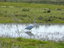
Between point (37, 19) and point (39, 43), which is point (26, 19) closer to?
point (37, 19)

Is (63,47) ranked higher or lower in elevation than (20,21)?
higher

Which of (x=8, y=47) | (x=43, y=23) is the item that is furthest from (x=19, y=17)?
(x=8, y=47)

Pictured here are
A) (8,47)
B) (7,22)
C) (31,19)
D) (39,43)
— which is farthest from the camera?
(31,19)

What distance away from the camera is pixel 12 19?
192 ft

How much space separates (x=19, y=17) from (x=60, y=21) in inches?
370

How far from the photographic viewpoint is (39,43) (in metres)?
28.4

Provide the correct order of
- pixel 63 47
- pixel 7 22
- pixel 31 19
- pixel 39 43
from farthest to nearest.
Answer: pixel 31 19, pixel 7 22, pixel 39 43, pixel 63 47

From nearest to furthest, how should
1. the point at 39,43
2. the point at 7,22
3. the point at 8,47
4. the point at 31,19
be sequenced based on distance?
1. the point at 8,47
2. the point at 39,43
3. the point at 7,22
4. the point at 31,19

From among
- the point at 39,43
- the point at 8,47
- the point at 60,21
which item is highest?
the point at 8,47

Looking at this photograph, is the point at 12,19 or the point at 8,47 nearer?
the point at 8,47

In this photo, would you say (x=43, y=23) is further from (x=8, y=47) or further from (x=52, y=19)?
(x=8, y=47)

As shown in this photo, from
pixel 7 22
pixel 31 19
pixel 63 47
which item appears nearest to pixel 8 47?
pixel 63 47

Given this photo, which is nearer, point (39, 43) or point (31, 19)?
point (39, 43)

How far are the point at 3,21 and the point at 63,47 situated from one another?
3171 cm
